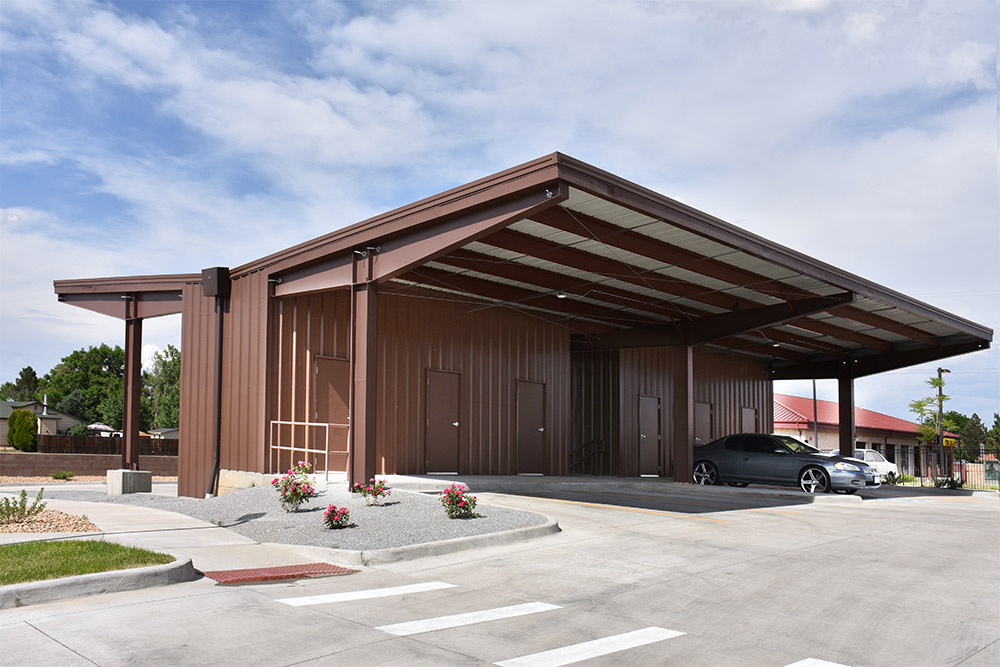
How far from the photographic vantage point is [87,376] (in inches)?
3819

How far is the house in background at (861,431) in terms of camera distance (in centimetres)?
4334

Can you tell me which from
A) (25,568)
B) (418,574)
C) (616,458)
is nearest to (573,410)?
(616,458)

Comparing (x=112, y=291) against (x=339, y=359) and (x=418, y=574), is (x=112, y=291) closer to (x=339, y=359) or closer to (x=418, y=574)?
(x=339, y=359)

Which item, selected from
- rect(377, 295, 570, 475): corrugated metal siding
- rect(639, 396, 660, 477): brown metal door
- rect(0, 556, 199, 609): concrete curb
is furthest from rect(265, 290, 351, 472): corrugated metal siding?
rect(639, 396, 660, 477): brown metal door

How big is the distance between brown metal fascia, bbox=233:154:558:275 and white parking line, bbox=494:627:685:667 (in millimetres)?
7052

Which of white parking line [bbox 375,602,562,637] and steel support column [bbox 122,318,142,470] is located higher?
steel support column [bbox 122,318,142,470]

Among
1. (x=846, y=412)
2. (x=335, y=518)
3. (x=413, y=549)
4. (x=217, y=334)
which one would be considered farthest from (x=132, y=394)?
(x=846, y=412)

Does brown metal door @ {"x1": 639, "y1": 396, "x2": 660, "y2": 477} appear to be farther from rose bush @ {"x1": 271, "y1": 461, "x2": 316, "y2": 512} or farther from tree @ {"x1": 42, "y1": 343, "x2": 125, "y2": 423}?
tree @ {"x1": 42, "y1": 343, "x2": 125, "y2": 423}

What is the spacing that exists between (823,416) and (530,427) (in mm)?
30567

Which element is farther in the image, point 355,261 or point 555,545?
point 355,261

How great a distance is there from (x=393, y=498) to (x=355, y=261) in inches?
181

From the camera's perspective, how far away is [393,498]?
14.6 meters

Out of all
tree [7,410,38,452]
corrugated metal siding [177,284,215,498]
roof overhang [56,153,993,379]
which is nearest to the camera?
roof overhang [56,153,993,379]

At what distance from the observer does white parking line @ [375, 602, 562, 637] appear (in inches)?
261
